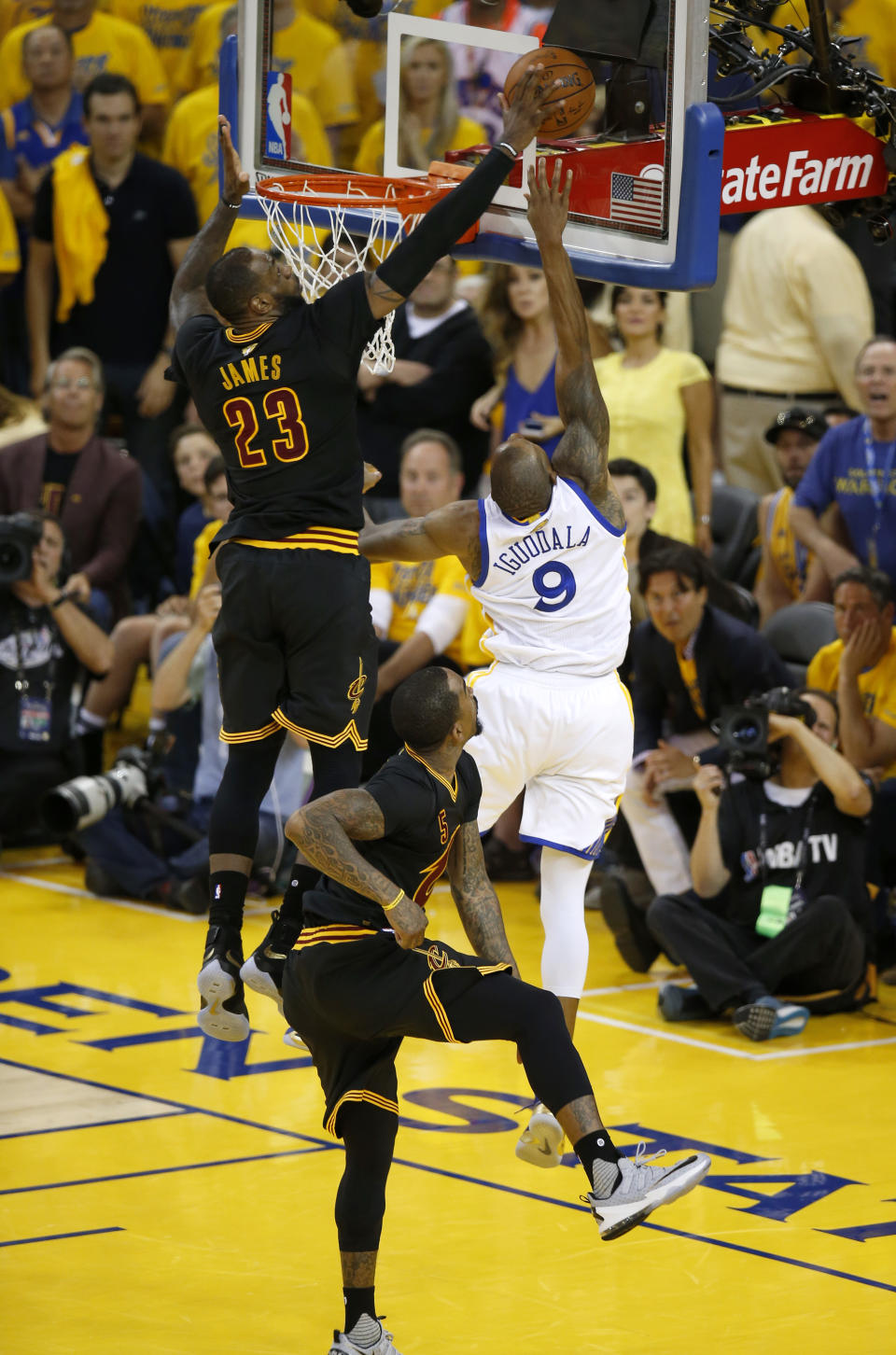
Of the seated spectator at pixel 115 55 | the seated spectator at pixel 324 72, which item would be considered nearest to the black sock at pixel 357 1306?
the seated spectator at pixel 324 72

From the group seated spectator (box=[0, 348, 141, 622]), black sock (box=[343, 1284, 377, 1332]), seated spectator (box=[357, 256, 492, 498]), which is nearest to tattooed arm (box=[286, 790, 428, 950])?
black sock (box=[343, 1284, 377, 1332])

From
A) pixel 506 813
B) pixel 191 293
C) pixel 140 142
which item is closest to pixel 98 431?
pixel 140 142

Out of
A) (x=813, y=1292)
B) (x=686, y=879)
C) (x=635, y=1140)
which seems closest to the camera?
(x=813, y=1292)

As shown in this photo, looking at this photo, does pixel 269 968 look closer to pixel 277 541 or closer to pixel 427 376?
pixel 277 541

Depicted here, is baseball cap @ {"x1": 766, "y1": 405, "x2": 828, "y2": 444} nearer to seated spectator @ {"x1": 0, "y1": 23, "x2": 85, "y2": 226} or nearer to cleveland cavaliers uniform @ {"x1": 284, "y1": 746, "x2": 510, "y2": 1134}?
seated spectator @ {"x1": 0, "y1": 23, "x2": 85, "y2": 226}

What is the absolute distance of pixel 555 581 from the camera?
7492 mm

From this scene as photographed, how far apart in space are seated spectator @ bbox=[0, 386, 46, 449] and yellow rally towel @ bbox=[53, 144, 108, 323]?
100 centimetres

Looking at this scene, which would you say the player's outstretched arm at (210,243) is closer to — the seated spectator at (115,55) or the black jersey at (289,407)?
the black jersey at (289,407)

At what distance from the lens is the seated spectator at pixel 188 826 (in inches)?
476

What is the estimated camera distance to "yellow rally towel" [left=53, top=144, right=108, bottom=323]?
1528cm

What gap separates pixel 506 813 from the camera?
12.6 m

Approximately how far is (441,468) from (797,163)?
481 centimetres

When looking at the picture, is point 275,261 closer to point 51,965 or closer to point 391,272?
point 391,272

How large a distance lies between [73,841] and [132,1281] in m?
6.23
